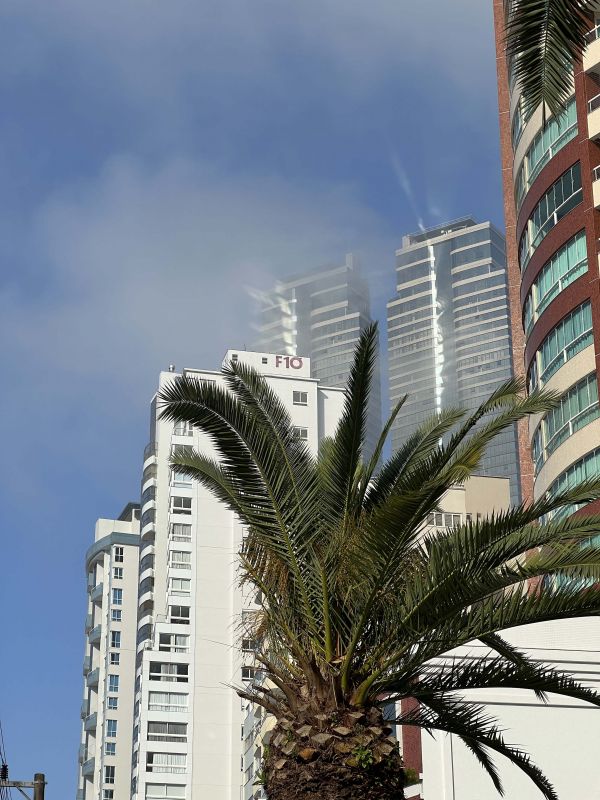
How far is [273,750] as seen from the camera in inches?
708

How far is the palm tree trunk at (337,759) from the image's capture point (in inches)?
680

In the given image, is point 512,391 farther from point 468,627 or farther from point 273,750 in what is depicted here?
point 273,750

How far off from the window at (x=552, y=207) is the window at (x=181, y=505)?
6445 centimetres

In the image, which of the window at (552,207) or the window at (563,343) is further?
the window at (552,207)

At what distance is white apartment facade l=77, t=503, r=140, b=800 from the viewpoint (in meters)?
119

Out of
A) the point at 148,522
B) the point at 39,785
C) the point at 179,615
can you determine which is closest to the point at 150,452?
the point at 148,522

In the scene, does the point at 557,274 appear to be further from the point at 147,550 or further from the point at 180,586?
the point at 147,550

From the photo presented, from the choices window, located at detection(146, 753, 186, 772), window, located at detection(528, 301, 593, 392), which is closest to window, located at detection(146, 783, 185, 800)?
window, located at detection(146, 753, 186, 772)

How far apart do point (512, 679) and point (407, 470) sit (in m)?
3.72

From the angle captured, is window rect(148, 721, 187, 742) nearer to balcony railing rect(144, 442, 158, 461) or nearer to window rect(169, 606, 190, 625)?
window rect(169, 606, 190, 625)

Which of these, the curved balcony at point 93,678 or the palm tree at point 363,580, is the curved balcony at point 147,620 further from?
the palm tree at point 363,580

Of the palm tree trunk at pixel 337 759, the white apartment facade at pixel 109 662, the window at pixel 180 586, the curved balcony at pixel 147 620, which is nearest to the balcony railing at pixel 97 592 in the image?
the white apartment facade at pixel 109 662

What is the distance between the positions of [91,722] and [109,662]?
225 inches

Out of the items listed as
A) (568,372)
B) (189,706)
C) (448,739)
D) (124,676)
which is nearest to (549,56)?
(448,739)
